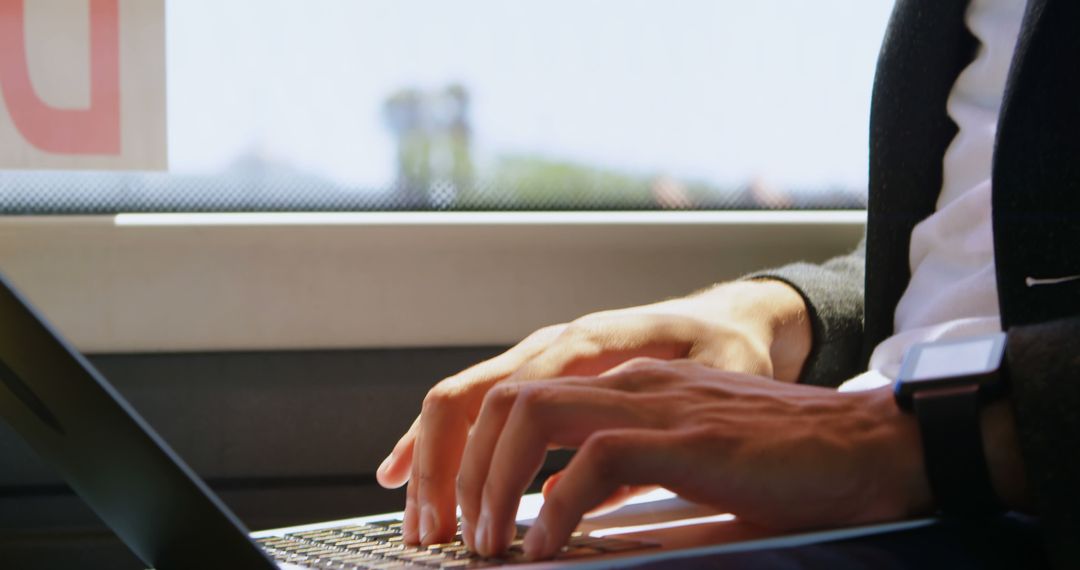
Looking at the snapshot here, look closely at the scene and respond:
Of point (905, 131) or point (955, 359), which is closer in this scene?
point (955, 359)

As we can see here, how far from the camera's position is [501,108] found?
0.97 meters

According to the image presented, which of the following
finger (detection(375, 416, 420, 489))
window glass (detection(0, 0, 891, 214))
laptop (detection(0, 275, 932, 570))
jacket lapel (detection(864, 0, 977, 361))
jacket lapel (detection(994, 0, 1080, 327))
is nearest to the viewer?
laptop (detection(0, 275, 932, 570))

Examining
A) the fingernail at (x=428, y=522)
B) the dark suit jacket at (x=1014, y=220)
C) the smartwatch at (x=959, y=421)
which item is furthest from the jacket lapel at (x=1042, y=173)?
the fingernail at (x=428, y=522)

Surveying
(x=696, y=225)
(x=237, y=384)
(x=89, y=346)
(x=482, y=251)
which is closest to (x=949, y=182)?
(x=696, y=225)

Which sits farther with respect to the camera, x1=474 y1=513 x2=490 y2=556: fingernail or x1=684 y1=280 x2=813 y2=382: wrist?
x1=684 y1=280 x2=813 y2=382: wrist

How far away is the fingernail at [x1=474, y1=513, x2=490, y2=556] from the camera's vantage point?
0.48 m

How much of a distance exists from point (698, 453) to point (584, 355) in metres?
0.22

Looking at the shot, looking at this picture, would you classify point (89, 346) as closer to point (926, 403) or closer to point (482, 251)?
point (482, 251)

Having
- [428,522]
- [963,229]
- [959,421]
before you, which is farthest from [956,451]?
[963,229]

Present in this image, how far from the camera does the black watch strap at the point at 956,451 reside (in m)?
0.44

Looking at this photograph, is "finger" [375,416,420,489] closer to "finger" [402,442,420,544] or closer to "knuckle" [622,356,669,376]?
"finger" [402,442,420,544]

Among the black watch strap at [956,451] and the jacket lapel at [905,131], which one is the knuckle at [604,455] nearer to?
the black watch strap at [956,451]

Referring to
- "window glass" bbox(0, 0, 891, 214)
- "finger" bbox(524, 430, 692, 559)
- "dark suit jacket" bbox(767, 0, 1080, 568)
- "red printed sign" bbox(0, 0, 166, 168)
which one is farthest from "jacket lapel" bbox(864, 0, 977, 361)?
"red printed sign" bbox(0, 0, 166, 168)

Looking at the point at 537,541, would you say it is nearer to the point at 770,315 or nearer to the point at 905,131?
the point at 770,315
